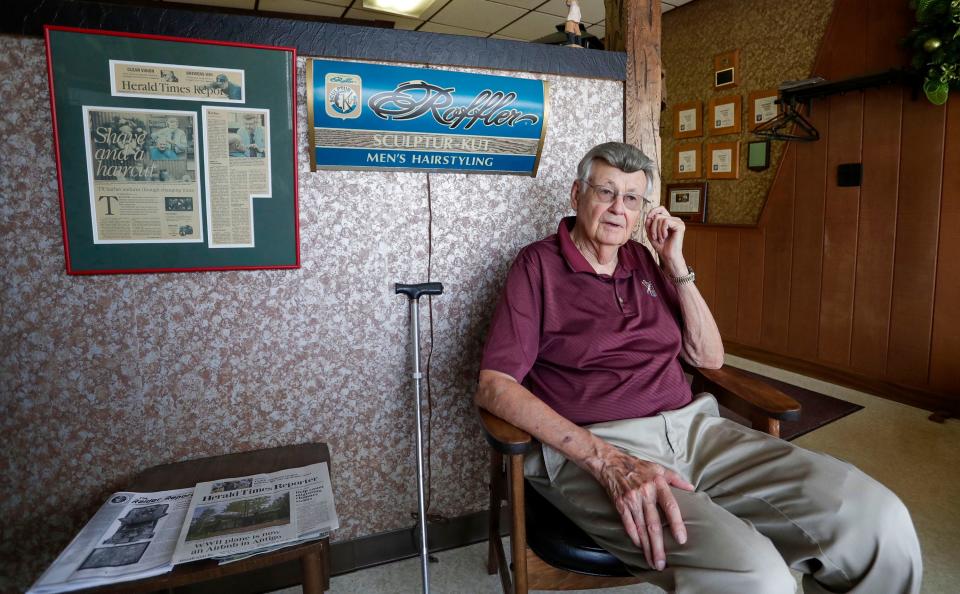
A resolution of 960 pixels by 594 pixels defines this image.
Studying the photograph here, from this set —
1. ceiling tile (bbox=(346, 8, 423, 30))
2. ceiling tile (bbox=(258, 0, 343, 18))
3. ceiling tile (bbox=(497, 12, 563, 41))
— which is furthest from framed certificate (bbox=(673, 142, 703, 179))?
ceiling tile (bbox=(258, 0, 343, 18))

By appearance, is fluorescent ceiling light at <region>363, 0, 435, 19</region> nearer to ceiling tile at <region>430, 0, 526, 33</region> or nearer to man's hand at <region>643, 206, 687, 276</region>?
ceiling tile at <region>430, 0, 526, 33</region>

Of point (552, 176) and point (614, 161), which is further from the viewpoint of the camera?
point (552, 176)

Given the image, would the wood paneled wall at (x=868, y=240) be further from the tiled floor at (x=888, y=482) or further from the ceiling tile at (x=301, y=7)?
the ceiling tile at (x=301, y=7)

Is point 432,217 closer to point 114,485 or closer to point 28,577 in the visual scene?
point 114,485

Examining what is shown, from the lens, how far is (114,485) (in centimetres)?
152

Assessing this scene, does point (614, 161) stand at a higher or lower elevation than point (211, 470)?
higher

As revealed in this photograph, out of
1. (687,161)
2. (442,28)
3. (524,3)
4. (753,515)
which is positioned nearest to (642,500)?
(753,515)

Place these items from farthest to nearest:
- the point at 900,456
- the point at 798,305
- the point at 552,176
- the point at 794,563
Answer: the point at 798,305, the point at 900,456, the point at 552,176, the point at 794,563

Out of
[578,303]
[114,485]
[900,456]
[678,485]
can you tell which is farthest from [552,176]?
[900,456]

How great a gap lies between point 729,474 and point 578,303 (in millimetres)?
556

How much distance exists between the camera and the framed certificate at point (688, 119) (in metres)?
4.59

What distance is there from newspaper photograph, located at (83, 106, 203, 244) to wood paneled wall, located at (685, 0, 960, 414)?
3672mm

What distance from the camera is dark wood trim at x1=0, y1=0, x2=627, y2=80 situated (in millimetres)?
1330

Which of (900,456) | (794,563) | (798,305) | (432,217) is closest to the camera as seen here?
(794,563)
